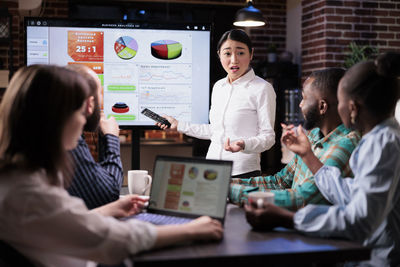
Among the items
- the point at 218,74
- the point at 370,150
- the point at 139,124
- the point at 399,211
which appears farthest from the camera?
the point at 218,74

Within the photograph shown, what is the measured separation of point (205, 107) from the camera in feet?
7.72

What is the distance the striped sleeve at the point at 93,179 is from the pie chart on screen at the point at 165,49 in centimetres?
76

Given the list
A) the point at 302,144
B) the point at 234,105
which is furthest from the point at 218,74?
the point at 302,144

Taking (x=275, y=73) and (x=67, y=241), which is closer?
(x=67, y=241)

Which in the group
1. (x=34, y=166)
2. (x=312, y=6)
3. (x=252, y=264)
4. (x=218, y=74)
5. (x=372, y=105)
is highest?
(x=312, y=6)

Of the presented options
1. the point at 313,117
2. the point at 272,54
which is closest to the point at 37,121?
the point at 313,117

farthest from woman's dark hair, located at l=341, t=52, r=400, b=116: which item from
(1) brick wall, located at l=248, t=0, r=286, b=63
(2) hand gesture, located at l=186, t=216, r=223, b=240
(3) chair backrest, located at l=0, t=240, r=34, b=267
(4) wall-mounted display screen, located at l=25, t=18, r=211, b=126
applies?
(1) brick wall, located at l=248, t=0, r=286, b=63

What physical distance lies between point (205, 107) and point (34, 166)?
1.40 metres

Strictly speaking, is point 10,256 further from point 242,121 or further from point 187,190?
point 242,121

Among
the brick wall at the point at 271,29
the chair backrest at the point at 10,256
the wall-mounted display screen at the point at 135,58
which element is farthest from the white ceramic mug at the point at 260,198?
the brick wall at the point at 271,29

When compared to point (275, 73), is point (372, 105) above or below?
below

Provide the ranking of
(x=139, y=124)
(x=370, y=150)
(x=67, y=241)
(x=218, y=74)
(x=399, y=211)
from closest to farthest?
(x=67, y=241) < (x=370, y=150) < (x=399, y=211) < (x=139, y=124) < (x=218, y=74)

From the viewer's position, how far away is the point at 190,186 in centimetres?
131

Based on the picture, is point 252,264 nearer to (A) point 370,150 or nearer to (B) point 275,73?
(A) point 370,150
